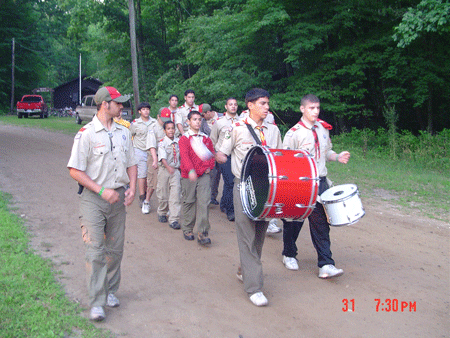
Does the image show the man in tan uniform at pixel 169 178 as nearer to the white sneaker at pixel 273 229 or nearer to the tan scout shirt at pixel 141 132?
the tan scout shirt at pixel 141 132

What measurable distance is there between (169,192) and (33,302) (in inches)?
145

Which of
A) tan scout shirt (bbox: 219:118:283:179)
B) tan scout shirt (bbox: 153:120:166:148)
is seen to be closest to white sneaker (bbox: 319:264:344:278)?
tan scout shirt (bbox: 219:118:283:179)

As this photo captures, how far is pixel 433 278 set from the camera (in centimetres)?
540

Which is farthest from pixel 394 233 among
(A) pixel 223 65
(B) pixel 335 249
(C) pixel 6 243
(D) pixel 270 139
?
(A) pixel 223 65

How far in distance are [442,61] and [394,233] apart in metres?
11.0

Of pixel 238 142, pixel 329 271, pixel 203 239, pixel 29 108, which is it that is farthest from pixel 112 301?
pixel 29 108

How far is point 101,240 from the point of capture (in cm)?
426

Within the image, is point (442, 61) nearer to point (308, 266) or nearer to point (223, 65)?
point (223, 65)

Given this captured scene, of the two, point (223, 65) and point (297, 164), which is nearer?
point (297, 164)

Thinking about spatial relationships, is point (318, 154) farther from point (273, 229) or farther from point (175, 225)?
point (175, 225)

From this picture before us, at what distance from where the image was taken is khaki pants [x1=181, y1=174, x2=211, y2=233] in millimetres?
6570

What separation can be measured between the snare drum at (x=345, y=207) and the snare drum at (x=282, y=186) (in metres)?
0.45

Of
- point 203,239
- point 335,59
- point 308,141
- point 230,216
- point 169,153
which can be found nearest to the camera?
point 308,141

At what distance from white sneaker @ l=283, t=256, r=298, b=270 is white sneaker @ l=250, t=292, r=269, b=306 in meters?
1.09
